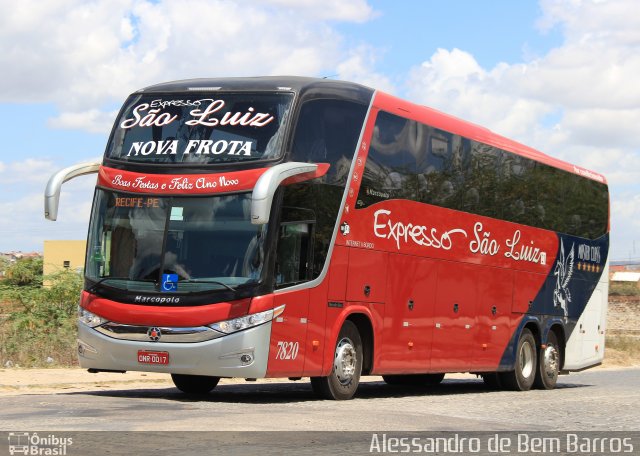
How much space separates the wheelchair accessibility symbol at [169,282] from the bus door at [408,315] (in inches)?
156

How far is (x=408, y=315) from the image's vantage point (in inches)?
784

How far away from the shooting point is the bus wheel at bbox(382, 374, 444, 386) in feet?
81.5

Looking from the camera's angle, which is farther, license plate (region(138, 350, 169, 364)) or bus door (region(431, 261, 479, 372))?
bus door (region(431, 261, 479, 372))

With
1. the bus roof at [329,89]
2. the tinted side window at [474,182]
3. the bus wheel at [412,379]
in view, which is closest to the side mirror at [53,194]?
the bus roof at [329,89]

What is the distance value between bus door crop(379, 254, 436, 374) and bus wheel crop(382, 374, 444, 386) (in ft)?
13.9

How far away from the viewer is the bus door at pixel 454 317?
21.0 meters

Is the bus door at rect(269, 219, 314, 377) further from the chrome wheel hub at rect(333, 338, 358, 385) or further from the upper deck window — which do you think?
the upper deck window

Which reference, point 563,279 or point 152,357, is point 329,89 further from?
point 563,279

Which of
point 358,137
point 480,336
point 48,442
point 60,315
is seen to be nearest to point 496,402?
point 480,336

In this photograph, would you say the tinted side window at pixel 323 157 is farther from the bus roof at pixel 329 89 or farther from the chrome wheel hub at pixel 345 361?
the chrome wheel hub at pixel 345 361

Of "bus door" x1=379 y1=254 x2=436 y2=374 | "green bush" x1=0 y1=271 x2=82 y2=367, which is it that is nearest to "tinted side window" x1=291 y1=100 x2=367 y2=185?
"bus door" x1=379 y1=254 x2=436 y2=374

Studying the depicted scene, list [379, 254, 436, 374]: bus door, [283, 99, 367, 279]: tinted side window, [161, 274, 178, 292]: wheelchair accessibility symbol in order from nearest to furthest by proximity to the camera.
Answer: [161, 274, 178, 292]: wheelchair accessibility symbol < [283, 99, 367, 279]: tinted side window < [379, 254, 436, 374]: bus door

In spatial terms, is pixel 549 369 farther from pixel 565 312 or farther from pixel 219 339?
pixel 219 339

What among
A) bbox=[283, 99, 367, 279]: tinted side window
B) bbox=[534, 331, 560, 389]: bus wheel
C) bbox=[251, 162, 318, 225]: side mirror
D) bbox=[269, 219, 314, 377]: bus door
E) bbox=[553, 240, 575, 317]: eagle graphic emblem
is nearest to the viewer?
bbox=[251, 162, 318, 225]: side mirror
